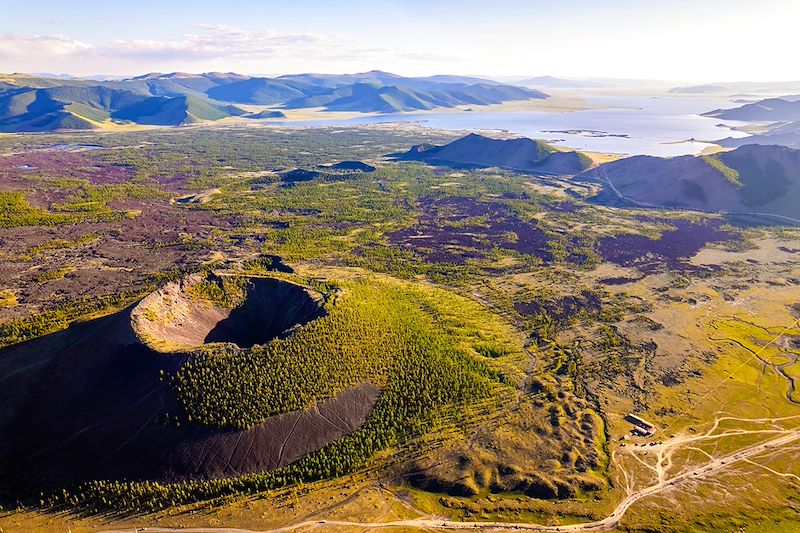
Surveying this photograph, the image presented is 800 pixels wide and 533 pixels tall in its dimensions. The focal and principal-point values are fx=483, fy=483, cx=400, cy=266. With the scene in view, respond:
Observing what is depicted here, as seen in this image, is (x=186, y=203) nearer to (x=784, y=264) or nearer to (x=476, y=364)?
(x=476, y=364)

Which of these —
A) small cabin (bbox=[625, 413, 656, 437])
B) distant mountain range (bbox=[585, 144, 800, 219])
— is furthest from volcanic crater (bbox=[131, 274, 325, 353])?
distant mountain range (bbox=[585, 144, 800, 219])

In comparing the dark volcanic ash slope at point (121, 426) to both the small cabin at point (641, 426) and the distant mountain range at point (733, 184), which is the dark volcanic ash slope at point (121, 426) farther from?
the distant mountain range at point (733, 184)

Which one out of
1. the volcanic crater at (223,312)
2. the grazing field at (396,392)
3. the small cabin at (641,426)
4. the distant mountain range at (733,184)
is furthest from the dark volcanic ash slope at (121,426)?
the distant mountain range at (733,184)

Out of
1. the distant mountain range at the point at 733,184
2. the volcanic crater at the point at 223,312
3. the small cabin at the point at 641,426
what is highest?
the distant mountain range at the point at 733,184

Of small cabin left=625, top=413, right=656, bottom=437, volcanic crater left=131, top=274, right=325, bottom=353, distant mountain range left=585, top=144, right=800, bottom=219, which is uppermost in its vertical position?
distant mountain range left=585, top=144, right=800, bottom=219

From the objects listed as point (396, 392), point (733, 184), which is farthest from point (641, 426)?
point (733, 184)

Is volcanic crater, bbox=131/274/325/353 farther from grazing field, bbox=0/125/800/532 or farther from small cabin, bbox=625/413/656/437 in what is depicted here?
small cabin, bbox=625/413/656/437
